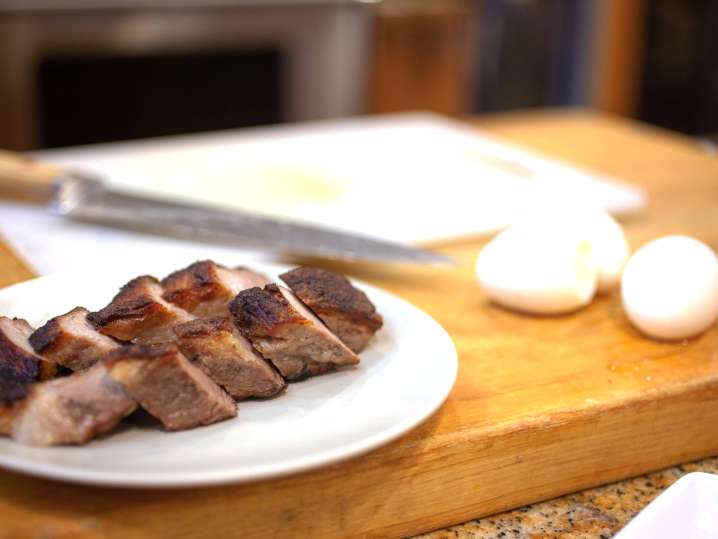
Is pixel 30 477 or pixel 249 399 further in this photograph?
pixel 249 399

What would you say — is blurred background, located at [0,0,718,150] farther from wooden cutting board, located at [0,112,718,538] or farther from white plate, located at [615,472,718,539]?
white plate, located at [615,472,718,539]

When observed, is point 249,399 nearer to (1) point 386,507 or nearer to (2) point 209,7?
(1) point 386,507

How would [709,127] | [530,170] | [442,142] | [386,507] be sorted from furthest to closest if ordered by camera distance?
[709,127], [442,142], [530,170], [386,507]

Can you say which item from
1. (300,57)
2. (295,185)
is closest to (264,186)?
(295,185)

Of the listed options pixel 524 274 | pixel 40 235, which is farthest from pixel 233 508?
pixel 40 235

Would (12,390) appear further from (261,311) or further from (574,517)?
(574,517)

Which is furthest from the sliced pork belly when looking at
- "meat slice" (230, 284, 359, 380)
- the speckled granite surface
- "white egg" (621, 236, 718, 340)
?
"white egg" (621, 236, 718, 340)

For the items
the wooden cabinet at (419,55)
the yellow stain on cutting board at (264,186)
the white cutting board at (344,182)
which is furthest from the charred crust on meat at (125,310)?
the wooden cabinet at (419,55)
